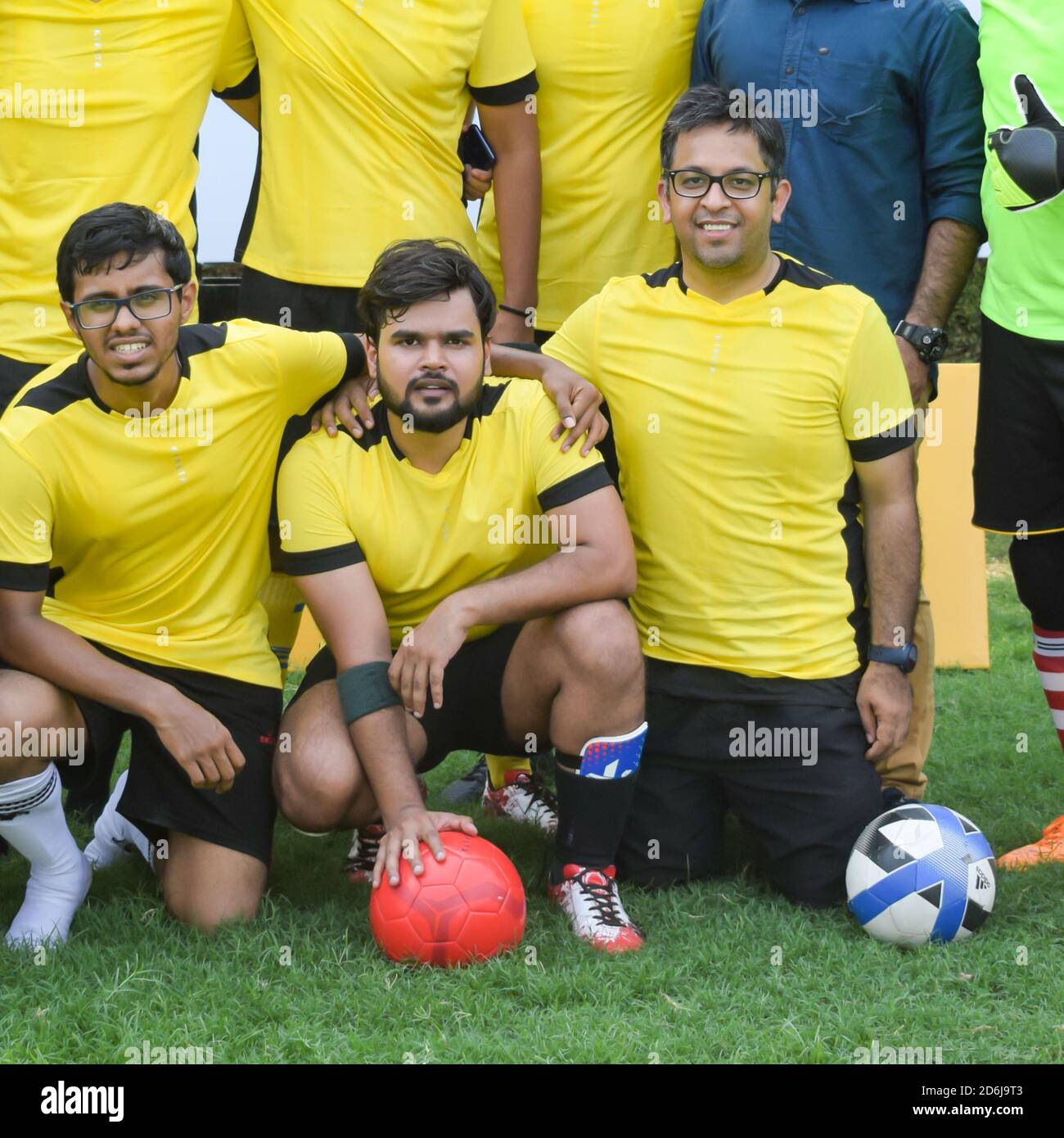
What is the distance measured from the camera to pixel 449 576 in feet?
12.2

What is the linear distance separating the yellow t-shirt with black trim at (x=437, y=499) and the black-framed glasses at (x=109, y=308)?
19.5 inches

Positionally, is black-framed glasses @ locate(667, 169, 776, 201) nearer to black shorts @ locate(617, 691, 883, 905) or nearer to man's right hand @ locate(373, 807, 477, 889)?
black shorts @ locate(617, 691, 883, 905)

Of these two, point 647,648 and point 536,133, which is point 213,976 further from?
point 536,133

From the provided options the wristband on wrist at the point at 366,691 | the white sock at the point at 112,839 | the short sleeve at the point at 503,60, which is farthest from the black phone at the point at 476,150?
the white sock at the point at 112,839

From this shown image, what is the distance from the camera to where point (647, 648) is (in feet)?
12.8

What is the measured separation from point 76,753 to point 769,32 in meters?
2.59

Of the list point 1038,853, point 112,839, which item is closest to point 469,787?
point 112,839

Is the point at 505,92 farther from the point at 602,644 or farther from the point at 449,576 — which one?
the point at 602,644

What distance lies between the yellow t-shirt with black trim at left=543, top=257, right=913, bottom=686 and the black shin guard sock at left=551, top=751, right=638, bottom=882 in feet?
1.32

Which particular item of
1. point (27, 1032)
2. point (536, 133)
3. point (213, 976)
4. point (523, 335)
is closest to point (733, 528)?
point (523, 335)

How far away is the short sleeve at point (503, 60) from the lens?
A: 13.4 feet

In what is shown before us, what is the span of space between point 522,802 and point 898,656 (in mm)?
1246

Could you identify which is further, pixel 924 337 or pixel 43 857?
pixel 924 337

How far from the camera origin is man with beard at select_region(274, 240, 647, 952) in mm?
3535
